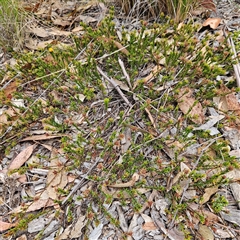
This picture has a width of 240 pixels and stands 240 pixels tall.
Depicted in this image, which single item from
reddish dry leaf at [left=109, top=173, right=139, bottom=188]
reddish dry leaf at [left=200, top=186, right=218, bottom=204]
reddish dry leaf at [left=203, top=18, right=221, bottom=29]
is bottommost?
reddish dry leaf at [left=200, top=186, right=218, bottom=204]

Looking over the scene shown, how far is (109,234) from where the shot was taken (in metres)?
1.53

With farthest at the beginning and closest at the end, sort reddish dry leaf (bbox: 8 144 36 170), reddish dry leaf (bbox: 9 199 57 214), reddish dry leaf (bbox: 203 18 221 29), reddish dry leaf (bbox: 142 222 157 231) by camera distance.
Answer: reddish dry leaf (bbox: 203 18 221 29) → reddish dry leaf (bbox: 8 144 36 170) → reddish dry leaf (bbox: 9 199 57 214) → reddish dry leaf (bbox: 142 222 157 231)

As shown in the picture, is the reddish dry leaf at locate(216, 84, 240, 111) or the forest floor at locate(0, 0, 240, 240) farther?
the reddish dry leaf at locate(216, 84, 240, 111)

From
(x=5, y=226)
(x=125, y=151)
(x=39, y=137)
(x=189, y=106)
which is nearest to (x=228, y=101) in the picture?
(x=189, y=106)

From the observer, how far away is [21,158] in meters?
1.85

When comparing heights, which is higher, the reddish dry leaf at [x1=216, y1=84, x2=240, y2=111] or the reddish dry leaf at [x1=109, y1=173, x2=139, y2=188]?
the reddish dry leaf at [x1=216, y1=84, x2=240, y2=111]

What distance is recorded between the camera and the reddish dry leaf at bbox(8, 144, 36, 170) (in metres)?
1.83

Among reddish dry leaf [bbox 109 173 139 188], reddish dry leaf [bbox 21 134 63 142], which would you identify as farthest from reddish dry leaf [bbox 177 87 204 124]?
reddish dry leaf [bbox 21 134 63 142]

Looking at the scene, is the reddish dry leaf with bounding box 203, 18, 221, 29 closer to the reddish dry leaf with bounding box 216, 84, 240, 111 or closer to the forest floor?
the forest floor

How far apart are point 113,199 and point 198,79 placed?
1.07 meters

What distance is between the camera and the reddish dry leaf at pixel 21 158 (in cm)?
183

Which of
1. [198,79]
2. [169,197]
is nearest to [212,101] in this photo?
[198,79]

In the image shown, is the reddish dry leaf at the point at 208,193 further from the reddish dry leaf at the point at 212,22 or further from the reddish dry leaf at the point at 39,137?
the reddish dry leaf at the point at 212,22

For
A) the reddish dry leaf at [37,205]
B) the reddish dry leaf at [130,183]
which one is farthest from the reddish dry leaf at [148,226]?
the reddish dry leaf at [37,205]
